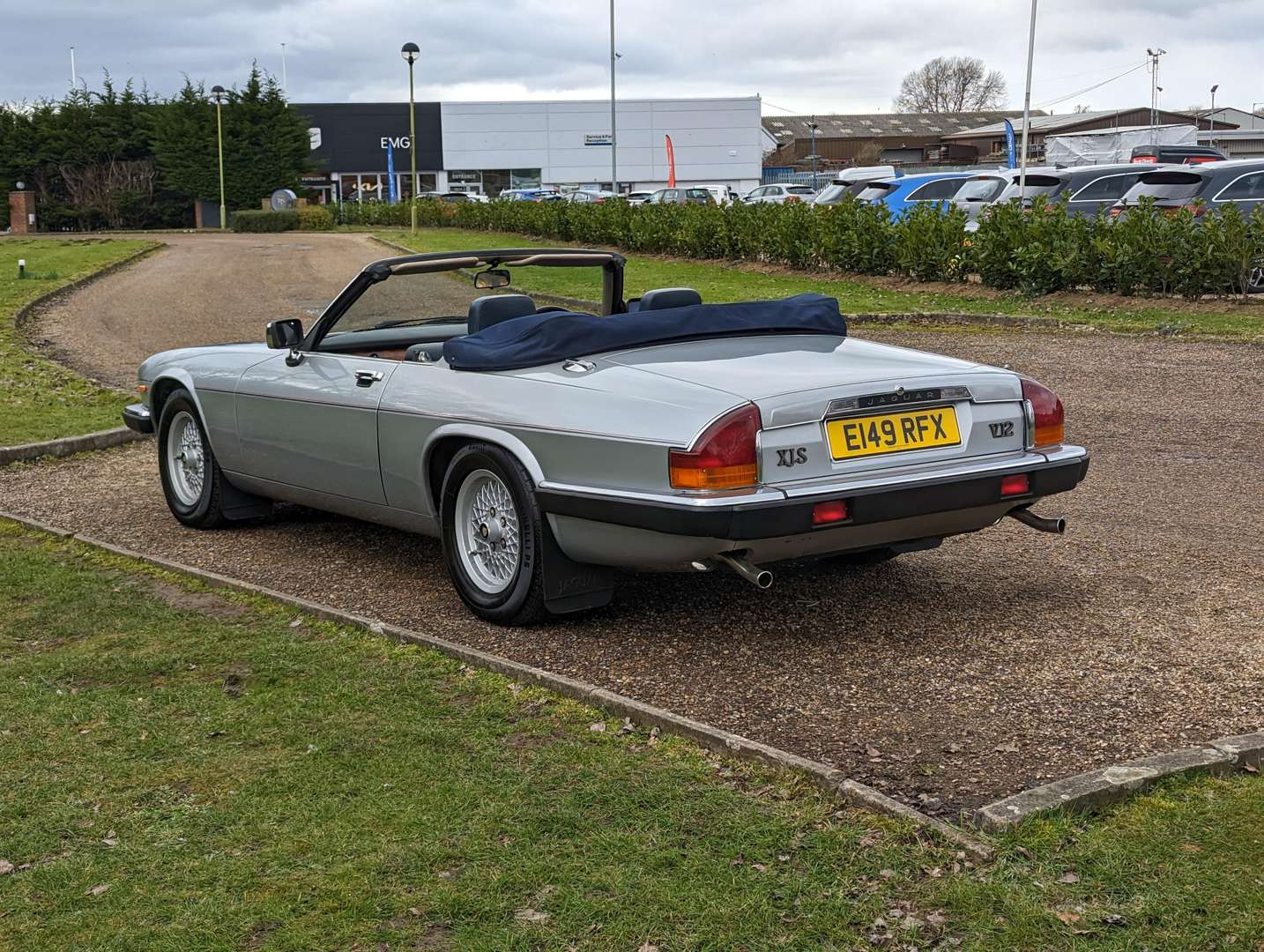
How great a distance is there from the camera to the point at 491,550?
5438 millimetres

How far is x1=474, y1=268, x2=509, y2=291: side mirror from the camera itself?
6.31m

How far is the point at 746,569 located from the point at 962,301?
13407mm

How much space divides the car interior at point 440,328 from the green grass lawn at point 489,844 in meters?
1.64

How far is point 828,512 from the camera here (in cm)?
462

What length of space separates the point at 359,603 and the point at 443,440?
0.85 metres

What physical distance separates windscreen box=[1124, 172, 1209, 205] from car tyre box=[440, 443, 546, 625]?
17.6 metres

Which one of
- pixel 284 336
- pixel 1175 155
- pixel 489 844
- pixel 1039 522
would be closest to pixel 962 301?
pixel 284 336

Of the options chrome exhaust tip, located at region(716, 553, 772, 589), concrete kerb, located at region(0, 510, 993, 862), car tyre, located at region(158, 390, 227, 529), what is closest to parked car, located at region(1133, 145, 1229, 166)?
car tyre, located at region(158, 390, 227, 529)

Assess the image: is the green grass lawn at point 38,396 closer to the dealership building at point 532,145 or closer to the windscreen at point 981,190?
the windscreen at point 981,190

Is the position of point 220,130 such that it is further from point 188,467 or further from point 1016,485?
point 1016,485

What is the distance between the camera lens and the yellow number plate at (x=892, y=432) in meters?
4.75

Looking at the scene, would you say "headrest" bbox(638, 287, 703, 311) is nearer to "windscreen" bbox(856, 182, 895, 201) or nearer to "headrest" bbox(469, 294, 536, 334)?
"headrest" bbox(469, 294, 536, 334)

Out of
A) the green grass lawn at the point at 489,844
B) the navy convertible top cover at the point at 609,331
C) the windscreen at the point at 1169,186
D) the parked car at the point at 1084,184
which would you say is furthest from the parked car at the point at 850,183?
the green grass lawn at the point at 489,844

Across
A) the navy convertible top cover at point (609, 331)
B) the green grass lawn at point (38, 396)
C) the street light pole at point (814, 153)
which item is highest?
the street light pole at point (814, 153)
